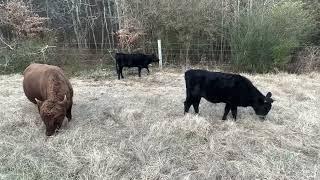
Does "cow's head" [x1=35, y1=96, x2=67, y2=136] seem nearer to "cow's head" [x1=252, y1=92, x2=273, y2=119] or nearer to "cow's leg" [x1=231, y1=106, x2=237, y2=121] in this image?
"cow's leg" [x1=231, y1=106, x2=237, y2=121]

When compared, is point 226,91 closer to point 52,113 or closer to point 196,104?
point 196,104

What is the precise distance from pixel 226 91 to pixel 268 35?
625 cm

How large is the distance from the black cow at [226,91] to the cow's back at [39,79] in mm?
2510

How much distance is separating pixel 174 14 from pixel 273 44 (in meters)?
3.60

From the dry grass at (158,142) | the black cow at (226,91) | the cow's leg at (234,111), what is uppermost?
the black cow at (226,91)

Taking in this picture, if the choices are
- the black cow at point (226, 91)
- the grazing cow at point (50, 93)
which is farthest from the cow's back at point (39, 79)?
the black cow at point (226, 91)

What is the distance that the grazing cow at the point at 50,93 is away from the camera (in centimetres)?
682

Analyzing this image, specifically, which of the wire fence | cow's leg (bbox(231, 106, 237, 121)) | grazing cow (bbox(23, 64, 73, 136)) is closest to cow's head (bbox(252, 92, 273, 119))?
cow's leg (bbox(231, 106, 237, 121))

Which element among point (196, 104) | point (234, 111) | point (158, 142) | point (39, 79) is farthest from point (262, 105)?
point (39, 79)

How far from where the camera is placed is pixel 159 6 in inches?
553

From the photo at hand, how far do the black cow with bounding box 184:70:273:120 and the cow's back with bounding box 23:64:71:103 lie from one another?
8.23ft

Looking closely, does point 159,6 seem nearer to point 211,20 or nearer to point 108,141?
point 211,20

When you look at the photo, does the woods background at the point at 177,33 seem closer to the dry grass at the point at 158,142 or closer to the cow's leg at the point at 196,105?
the dry grass at the point at 158,142

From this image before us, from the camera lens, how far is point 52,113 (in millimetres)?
6781
